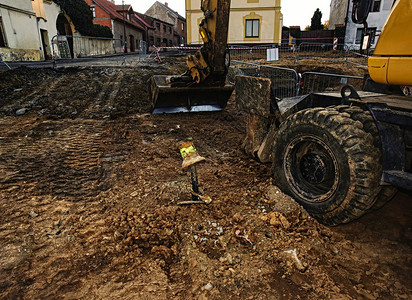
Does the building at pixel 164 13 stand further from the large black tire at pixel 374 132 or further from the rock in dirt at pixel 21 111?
the large black tire at pixel 374 132

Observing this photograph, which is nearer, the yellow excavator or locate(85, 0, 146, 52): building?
the yellow excavator

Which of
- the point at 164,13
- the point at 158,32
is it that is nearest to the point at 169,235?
the point at 158,32

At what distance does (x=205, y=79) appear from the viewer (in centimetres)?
662

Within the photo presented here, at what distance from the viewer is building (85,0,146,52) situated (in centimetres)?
3412

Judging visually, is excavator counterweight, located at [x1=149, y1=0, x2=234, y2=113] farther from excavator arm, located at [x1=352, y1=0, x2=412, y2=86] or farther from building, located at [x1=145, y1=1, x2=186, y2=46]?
building, located at [x1=145, y1=1, x2=186, y2=46]

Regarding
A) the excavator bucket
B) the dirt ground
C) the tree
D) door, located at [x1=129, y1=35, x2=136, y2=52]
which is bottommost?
the dirt ground

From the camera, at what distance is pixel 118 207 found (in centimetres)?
312

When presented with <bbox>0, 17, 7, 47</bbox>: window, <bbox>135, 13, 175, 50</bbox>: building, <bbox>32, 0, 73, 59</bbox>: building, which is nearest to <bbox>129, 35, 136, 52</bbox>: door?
<bbox>135, 13, 175, 50</bbox>: building

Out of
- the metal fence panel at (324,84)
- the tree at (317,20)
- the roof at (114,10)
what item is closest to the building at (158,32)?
the roof at (114,10)

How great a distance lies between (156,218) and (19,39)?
1942cm

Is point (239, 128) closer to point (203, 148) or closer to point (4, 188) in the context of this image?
A: point (203, 148)

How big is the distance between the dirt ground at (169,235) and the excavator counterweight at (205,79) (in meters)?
2.34

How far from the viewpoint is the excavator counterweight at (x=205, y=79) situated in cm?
581

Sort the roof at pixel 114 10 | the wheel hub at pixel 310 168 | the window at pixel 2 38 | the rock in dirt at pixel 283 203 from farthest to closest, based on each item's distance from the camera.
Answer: the roof at pixel 114 10, the window at pixel 2 38, the rock in dirt at pixel 283 203, the wheel hub at pixel 310 168
